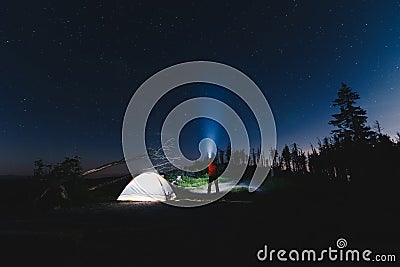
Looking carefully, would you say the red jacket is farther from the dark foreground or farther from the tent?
the dark foreground

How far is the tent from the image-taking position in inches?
478

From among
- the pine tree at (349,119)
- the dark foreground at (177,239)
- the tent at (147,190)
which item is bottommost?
the dark foreground at (177,239)

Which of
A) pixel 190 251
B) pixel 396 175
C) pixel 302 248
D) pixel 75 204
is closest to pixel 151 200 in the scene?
pixel 75 204

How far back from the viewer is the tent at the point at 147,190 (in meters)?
12.1

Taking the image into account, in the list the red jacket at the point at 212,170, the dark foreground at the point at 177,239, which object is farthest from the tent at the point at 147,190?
the dark foreground at the point at 177,239

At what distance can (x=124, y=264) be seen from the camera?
348cm

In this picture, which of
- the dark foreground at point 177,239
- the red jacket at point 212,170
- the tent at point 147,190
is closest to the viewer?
the dark foreground at point 177,239

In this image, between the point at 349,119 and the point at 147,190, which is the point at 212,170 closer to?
the point at 147,190

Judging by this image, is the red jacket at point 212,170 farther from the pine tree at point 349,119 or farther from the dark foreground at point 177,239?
the pine tree at point 349,119

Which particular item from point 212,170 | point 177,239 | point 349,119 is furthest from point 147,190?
point 349,119

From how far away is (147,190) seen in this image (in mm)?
12250

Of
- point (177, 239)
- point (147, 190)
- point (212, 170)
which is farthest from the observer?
point (212, 170)

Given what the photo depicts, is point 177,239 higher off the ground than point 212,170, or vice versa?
point 212,170

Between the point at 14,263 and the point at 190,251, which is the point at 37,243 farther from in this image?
the point at 190,251
